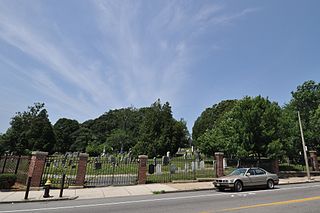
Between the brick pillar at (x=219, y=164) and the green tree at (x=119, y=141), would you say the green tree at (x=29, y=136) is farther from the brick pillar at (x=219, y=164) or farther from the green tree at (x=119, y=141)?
the brick pillar at (x=219, y=164)

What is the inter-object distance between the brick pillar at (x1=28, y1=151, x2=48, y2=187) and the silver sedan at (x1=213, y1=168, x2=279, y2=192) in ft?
35.7

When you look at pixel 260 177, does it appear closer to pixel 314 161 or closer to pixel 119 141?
pixel 314 161

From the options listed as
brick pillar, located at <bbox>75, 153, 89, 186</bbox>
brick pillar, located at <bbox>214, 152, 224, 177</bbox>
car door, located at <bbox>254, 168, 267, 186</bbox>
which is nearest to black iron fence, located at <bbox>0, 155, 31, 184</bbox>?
brick pillar, located at <bbox>75, 153, 89, 186</bbox>

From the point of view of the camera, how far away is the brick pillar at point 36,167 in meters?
13.8

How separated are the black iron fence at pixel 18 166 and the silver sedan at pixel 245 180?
1241 centimetres

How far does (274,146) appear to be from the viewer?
2159 cm

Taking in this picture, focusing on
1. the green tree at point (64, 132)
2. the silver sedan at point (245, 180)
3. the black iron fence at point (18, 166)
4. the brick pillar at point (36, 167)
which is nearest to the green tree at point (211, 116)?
the green tree at point (64, 132)

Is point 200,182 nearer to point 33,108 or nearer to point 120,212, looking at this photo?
point 120,212

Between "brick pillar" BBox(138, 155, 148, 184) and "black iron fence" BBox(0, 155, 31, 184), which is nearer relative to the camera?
"black iron fence" BBox(0, 155, 31, 184)

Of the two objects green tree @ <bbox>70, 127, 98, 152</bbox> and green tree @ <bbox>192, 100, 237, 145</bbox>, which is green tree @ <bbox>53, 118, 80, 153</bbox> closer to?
green tree @ <bbox>70, 127, 98, 152</bbox>

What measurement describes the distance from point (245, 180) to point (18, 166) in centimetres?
1510

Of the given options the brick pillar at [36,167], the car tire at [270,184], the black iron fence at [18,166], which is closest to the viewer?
the brick pillar at [36,167]

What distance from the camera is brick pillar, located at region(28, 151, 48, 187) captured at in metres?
13.8

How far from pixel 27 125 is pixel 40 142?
407 inches
